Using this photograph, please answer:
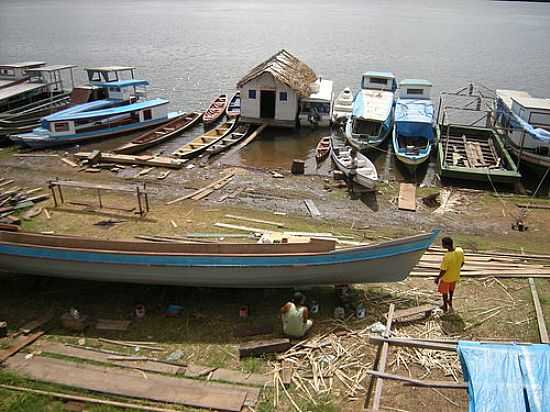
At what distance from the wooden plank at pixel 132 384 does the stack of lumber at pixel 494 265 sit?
6.42 meters

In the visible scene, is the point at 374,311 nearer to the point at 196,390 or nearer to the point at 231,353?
the point at 231,353

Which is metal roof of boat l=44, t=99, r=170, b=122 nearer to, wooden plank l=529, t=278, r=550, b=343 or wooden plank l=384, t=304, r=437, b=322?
wooden plank l=384, t=304, r=437, b=322

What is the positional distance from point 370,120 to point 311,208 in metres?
10.4

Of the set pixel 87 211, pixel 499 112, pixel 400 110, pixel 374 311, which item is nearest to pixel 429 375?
pixel 374 311

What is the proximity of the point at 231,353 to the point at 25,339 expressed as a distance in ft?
15.1

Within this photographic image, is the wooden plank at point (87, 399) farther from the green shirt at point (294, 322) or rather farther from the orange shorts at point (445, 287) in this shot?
the orange shorts at point (445, 287)

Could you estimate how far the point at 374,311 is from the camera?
35.8 ft

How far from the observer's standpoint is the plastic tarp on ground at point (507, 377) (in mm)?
6410

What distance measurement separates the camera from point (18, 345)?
9758 mm

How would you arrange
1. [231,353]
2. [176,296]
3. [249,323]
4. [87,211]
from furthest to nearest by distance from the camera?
[87,211] → [176,296] → [249,323] → [231,353]

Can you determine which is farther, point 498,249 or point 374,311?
point 498,249

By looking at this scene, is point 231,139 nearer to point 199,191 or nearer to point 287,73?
point 287,73

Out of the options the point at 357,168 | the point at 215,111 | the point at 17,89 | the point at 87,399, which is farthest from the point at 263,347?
the point at 17,89

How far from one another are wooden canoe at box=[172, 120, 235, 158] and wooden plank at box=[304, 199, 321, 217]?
8.10 meters
